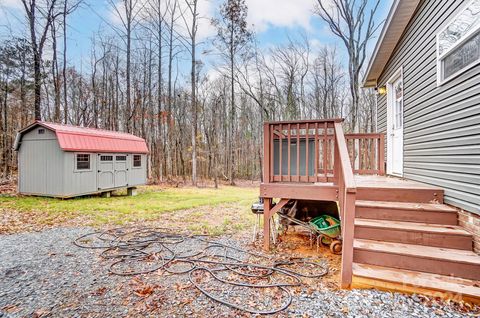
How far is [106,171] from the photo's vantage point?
32.9ft

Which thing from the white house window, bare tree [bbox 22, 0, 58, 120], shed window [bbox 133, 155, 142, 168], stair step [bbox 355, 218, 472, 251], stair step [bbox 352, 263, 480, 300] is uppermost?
bare tree [bbox 22, 0, 58, 120]

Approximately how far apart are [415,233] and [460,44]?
2490 mm

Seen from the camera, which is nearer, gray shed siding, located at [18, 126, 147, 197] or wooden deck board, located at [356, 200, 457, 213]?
wooden deck board, located at [356, 200, 457, 213]

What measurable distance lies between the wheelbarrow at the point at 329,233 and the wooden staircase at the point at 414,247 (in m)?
0.70

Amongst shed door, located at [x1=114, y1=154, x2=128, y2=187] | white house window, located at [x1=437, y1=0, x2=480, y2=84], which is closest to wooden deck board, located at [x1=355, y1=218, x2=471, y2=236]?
white house window, located at [x1=437, y1=0, x2=480, y2=84]

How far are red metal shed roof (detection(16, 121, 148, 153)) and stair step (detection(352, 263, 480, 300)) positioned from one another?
932cm

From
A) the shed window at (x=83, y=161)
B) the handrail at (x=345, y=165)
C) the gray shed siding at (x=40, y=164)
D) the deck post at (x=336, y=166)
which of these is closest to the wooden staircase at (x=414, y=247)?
the deck post at (x=336, y=166)

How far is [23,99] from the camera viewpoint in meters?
14.8

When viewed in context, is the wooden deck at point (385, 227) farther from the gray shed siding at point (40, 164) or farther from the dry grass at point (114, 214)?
the gray shed siding at point (40, 164)

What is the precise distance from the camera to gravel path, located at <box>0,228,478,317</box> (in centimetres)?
238

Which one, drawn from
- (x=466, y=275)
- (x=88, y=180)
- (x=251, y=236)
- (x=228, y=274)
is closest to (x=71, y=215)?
(x=88, y=180)

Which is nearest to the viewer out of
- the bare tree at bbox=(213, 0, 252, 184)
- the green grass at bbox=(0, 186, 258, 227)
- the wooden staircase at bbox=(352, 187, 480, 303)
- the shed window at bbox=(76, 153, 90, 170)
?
the wooden staircase at bbox=(352, 187, 480, 303)

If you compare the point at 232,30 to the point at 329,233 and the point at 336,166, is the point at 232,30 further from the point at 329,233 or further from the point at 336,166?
the point at 329,233

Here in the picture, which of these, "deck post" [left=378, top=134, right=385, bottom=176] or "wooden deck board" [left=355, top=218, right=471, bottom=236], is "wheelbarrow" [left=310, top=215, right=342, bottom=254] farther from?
"deck post" [left=378, top=134, right=385, bottom=176]
